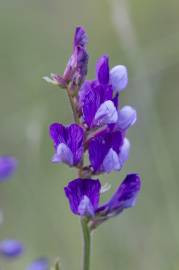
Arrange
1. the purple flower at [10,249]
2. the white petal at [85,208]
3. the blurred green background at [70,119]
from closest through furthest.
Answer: the white petal at [85,208] < the purple flower at [10,249] < the blurred green background at [70,119]

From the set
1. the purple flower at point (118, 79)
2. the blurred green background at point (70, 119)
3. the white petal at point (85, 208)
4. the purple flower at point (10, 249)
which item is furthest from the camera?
the blurred green background at point (70, 119)

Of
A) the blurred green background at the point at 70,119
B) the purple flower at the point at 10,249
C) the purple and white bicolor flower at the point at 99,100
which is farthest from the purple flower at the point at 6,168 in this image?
the purple and white bicolor flower at the point at 99,100

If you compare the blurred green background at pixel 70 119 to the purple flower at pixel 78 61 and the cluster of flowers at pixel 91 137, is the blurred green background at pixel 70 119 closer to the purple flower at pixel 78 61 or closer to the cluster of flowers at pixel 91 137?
the cluster of flowers at pixel 91 137

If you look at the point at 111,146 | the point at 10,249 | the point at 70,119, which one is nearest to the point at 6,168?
the point at 10,249

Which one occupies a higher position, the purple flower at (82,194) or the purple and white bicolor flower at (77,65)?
the purple and white bicolor flower at (77,65)

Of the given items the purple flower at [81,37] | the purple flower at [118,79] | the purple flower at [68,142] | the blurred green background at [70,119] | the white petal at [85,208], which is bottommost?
the white petal at [85,208]

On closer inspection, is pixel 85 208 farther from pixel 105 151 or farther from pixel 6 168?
pixel 6 168

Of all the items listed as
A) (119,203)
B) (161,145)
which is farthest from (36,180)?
(119,203)
